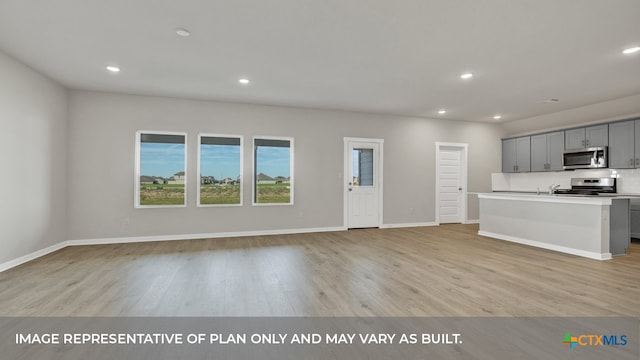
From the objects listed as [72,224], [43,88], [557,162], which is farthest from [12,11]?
[557,162]

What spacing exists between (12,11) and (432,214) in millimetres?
8163

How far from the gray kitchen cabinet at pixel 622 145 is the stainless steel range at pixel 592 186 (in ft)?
1.23

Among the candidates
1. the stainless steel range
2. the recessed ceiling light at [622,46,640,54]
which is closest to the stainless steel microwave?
the stainless steel range

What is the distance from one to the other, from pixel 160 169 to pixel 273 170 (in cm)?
224

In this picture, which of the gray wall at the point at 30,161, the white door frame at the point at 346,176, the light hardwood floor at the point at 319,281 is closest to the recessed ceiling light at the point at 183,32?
the gray wall at the point at 30,161

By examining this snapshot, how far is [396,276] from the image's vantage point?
3561mm

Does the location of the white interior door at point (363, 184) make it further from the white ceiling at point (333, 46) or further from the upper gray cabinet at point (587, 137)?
the upper gray cabinet at point (587, 137)

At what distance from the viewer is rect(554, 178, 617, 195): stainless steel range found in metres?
6.24

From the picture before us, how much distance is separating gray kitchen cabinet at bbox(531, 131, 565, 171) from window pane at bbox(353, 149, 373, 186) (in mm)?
4341

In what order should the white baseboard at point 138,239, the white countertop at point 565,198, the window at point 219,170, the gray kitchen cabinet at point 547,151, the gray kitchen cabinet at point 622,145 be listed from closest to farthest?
the white baseboard at point 138,239 < the white countertop at point 565,198 < the gray kitchen cabinet at point 622,145 < the window at point 219,170 < the gray kitchen cabinet at point 547,151

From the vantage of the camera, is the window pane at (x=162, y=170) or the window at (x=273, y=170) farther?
the window at (x=273, y=170)

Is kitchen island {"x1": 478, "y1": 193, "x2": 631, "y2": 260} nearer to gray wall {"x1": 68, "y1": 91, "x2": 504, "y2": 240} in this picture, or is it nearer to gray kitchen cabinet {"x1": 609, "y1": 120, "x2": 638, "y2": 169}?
gray kitchen cabinet {"x1": 609, "y1": 120, "x2": 638, "y2": 169}

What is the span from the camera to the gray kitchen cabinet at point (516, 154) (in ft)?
25.6
